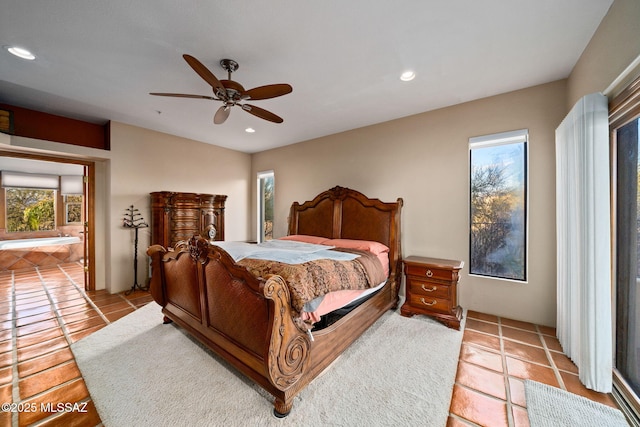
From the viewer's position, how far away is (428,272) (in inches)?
111

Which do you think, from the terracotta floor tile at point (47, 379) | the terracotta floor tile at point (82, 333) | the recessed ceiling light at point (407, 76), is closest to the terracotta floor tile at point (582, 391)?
the recessed ceiling light at point (407, 76)

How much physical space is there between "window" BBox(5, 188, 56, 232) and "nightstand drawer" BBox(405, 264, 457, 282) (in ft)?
30.2

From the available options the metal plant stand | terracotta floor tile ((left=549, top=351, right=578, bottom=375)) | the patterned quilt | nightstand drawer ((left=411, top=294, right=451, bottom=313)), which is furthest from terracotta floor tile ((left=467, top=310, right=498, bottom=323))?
the metal plant stand

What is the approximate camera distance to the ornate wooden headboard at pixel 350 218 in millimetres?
3375

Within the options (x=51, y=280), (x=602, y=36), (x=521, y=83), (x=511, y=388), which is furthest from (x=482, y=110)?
(x=51, y=280)

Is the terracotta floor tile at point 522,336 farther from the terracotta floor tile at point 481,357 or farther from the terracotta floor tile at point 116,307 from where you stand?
the terracotta floor tile at point 116,307

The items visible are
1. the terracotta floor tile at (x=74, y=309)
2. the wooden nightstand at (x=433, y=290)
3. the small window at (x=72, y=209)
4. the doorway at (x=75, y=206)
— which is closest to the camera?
the wooden nightstand at (x=433, y=290)

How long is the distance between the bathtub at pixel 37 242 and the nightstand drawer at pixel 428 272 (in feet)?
26.2

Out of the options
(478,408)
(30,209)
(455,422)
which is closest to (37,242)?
(30,209)

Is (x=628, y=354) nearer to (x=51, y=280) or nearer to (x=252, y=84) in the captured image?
(x=252, y=84)

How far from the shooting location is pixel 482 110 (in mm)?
2979

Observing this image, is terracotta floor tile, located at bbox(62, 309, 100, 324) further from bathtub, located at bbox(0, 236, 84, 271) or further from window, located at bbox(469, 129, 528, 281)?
window, located at bbox(469, 129, 528, 281)

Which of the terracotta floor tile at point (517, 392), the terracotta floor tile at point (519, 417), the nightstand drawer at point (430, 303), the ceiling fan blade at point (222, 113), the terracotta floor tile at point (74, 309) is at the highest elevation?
the ceiling fan blade at point (222, 113)

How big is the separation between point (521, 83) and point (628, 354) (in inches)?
103
